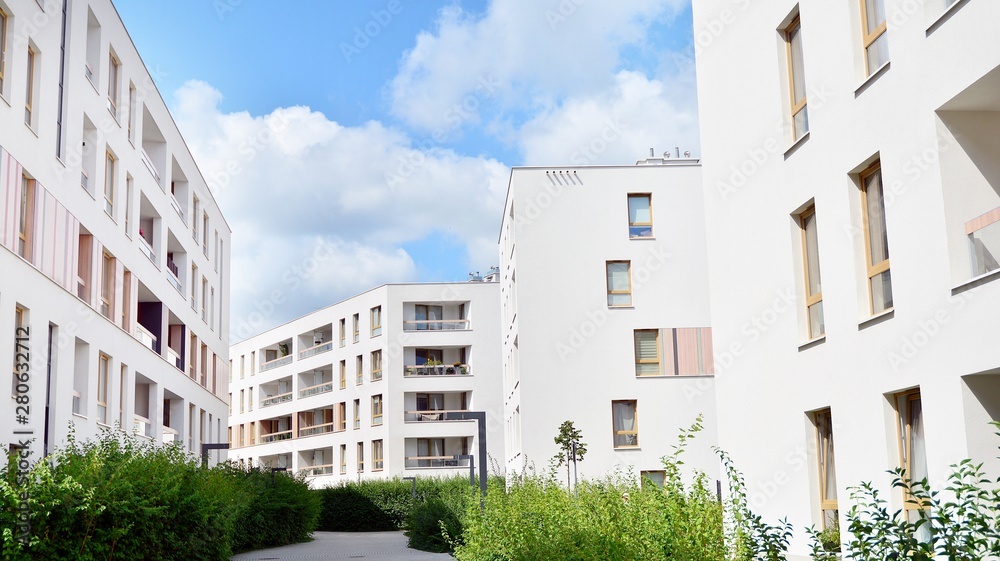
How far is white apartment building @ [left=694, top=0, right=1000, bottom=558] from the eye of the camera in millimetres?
8984

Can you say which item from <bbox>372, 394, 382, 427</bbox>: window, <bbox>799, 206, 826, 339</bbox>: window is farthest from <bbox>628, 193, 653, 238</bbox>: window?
<bbox>372, 394, 382, 427</bbox>: window

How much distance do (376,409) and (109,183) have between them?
30802mm

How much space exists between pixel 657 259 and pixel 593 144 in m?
4.17

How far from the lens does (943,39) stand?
29.9ft

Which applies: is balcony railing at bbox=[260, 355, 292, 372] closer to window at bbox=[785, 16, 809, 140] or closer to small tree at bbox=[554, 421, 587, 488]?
small tree at bbox=[554, 421, 587, 488]

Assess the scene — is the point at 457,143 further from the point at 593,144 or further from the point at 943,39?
the point at 593,144

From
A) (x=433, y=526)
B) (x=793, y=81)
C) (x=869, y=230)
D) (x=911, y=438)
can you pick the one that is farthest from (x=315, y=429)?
(x=911, y=438)

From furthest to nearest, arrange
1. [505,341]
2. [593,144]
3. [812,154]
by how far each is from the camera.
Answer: [505,341] < [593,144] < [812,154]

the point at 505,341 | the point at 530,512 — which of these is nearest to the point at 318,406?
the point at 505,341

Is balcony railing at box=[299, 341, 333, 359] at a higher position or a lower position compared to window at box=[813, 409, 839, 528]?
higher

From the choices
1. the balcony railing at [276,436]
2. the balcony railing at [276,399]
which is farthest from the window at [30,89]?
the balcony railing at [276,436]

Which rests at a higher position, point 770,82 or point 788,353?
point 770,82

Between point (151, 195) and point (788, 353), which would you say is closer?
point (788, 353)

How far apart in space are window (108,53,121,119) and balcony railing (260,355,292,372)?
3863cm
